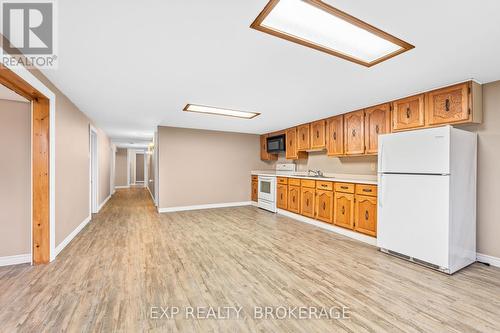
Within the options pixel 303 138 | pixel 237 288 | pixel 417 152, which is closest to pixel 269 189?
pixel 303 138

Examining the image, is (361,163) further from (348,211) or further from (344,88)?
(344,88)

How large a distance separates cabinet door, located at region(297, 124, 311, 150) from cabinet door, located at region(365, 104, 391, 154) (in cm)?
153

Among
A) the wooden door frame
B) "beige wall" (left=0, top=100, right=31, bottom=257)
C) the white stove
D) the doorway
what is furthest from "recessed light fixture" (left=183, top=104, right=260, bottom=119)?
the doorway

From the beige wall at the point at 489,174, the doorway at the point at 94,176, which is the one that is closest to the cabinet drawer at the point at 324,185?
the beige wall at the point at 489,174

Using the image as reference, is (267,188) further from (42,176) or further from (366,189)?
(42,176)

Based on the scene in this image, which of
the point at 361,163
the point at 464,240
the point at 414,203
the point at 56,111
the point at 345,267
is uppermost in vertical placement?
the point at 56,111

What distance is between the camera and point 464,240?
273 centimetres

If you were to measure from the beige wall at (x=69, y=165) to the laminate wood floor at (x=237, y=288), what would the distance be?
47 centimetres

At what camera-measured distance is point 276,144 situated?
6434 millimetres

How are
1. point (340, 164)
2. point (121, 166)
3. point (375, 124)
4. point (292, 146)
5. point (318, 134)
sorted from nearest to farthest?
point (375, 124), point (340, 164), point (318, 134), point (292, 146), point (121, 166)

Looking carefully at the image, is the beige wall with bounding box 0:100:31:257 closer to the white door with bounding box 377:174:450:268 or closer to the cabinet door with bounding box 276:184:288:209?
the cabinet door with bounding box 276:184:288:209

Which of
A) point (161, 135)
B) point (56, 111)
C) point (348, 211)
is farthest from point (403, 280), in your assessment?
point (161, 135)

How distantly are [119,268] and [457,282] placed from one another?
12.3 ft

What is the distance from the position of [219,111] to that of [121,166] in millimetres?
9890
